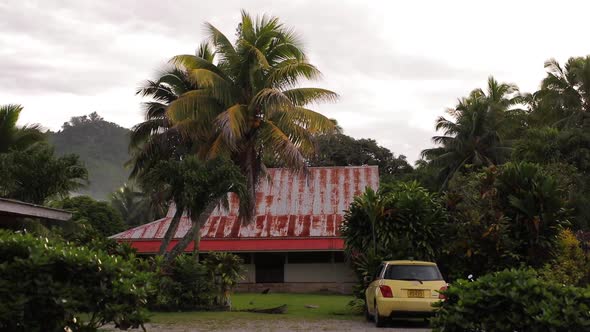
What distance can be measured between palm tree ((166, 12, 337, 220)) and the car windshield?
9.57 m

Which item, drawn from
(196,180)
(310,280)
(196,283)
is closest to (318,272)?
(310,280)

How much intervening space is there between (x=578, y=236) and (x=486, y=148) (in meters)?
18.7

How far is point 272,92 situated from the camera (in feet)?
79.0

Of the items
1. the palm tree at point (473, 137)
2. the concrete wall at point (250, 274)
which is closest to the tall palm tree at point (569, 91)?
the palm tree at point (473, 137)

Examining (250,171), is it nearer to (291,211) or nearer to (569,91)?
(291,211)

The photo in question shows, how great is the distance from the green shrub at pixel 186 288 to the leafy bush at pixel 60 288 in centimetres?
1150

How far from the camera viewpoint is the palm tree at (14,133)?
23000 millimetres

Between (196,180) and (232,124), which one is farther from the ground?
(232,124)

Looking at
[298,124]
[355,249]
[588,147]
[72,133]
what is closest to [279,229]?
[298,124]

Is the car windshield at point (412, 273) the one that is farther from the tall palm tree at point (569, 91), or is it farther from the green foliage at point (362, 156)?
the green foliage at point (362, 156)

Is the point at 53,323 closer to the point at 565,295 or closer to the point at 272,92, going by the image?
the point at 565,295

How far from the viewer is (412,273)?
594 inches

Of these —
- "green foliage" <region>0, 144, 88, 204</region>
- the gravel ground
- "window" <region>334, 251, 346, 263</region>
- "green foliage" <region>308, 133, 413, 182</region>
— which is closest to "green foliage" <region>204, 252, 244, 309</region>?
the gravel ground

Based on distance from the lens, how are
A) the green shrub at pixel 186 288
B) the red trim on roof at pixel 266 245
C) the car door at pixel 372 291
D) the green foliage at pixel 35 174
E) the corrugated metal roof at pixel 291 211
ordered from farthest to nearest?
the corrugated metal roof at pixel 291 211 < the red trim on roof at pixel 266 245 < the green shrub at pixel 186 288 < the green foliage at pixel 35 174 < the car door at pixel 372 291
